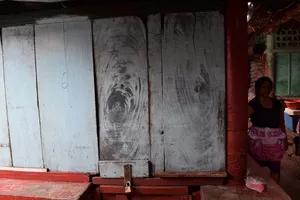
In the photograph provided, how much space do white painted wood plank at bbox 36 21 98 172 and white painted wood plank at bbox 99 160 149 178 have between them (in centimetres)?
14

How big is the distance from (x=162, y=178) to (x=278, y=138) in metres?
1.71

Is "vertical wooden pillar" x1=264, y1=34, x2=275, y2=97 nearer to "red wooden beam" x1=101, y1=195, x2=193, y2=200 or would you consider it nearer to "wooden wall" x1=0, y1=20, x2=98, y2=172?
"red wooden beam" x1=101, y1=195, x2=193, y2=200

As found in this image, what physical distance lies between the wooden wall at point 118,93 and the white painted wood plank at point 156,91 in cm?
1

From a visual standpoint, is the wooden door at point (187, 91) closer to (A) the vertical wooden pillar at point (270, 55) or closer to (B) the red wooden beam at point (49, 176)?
(B) the red wooden beam at point (49, 176)

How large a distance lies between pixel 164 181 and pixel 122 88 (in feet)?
4.17

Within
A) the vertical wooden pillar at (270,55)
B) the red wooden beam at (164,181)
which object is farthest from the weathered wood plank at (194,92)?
the vertical wooden pillar at (270,55)

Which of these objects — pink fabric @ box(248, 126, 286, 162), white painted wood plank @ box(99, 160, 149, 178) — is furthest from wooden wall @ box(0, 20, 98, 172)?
pink fabric @ box(248, 126, 286, 162)

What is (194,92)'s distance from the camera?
2.66 m

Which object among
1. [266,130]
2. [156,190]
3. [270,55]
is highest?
[270,55]

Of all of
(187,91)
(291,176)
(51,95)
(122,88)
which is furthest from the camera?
(291,176)

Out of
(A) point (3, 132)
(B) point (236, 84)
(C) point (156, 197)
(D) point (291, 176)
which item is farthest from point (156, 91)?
(D) point (291, 176)

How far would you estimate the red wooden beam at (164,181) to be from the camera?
108 inches

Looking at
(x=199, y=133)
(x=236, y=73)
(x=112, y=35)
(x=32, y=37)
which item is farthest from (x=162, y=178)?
(x=32, y=37)

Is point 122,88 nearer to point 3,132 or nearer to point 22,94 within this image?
point 22,94
